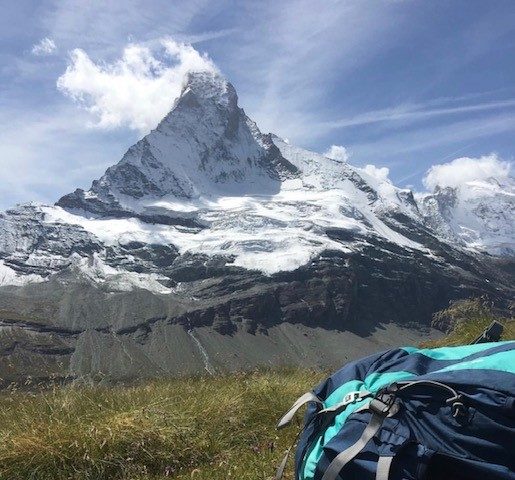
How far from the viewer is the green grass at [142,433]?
4926 mm

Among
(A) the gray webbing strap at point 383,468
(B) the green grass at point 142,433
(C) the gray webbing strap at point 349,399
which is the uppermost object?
(C) the gray webbing strap at point 349,399

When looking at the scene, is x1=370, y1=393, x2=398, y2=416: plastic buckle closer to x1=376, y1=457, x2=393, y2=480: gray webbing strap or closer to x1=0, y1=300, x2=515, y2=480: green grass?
x1=376, y1=457, x2=393, y2=480: gray webbing strap

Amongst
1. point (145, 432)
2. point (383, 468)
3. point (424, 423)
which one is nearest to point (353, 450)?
point (383, 468)

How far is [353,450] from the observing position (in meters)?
3.17

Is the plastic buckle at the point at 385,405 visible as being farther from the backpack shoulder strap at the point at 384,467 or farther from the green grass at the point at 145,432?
the green grass at the point at 145,432

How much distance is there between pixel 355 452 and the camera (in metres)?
3.15

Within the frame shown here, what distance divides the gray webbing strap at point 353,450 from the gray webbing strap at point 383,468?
0.18 meters

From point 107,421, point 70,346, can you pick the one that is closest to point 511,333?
point 107,421

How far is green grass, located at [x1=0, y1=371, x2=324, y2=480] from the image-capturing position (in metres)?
4.93

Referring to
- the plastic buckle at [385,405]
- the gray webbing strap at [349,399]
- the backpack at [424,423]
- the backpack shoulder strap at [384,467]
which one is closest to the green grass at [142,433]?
the gray webbing strap at [349,399]

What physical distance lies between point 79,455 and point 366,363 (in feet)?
9.23

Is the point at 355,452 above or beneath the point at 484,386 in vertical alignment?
beneath

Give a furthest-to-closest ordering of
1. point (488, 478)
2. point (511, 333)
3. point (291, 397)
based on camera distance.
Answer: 1. point (511, 333)
2. point (291, 397)
3. point (488, 478)

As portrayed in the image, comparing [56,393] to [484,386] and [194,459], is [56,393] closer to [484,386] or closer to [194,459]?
[194,459]
